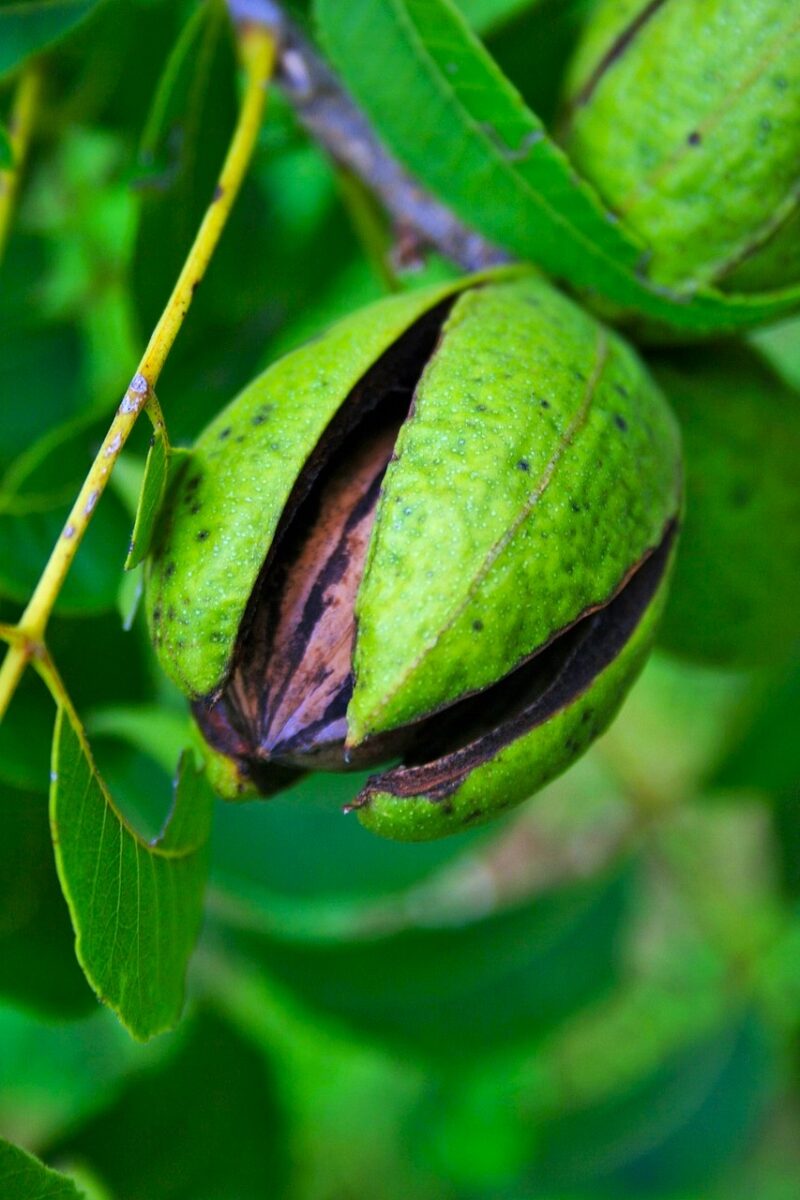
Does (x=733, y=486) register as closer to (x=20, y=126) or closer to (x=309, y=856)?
(x=309, y=856)

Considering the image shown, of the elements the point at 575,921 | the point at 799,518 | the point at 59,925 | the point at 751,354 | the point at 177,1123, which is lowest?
the point at 575,921

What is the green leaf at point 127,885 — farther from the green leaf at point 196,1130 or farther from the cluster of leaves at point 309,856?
the green leaf at point 196,1130

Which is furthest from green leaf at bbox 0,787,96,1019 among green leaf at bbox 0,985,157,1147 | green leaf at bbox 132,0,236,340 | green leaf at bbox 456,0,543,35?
green leaf at bbox 456,0,543,35

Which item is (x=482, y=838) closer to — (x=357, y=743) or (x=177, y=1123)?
(x=177, y=1123)

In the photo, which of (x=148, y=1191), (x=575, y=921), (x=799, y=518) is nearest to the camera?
(x=799, y=518)

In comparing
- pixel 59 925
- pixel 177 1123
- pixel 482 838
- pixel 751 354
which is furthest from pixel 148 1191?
pixel 751 354

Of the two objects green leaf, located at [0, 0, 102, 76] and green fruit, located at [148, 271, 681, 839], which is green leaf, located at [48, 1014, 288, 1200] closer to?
green fruit, located at [148, 271, 681, 839]
